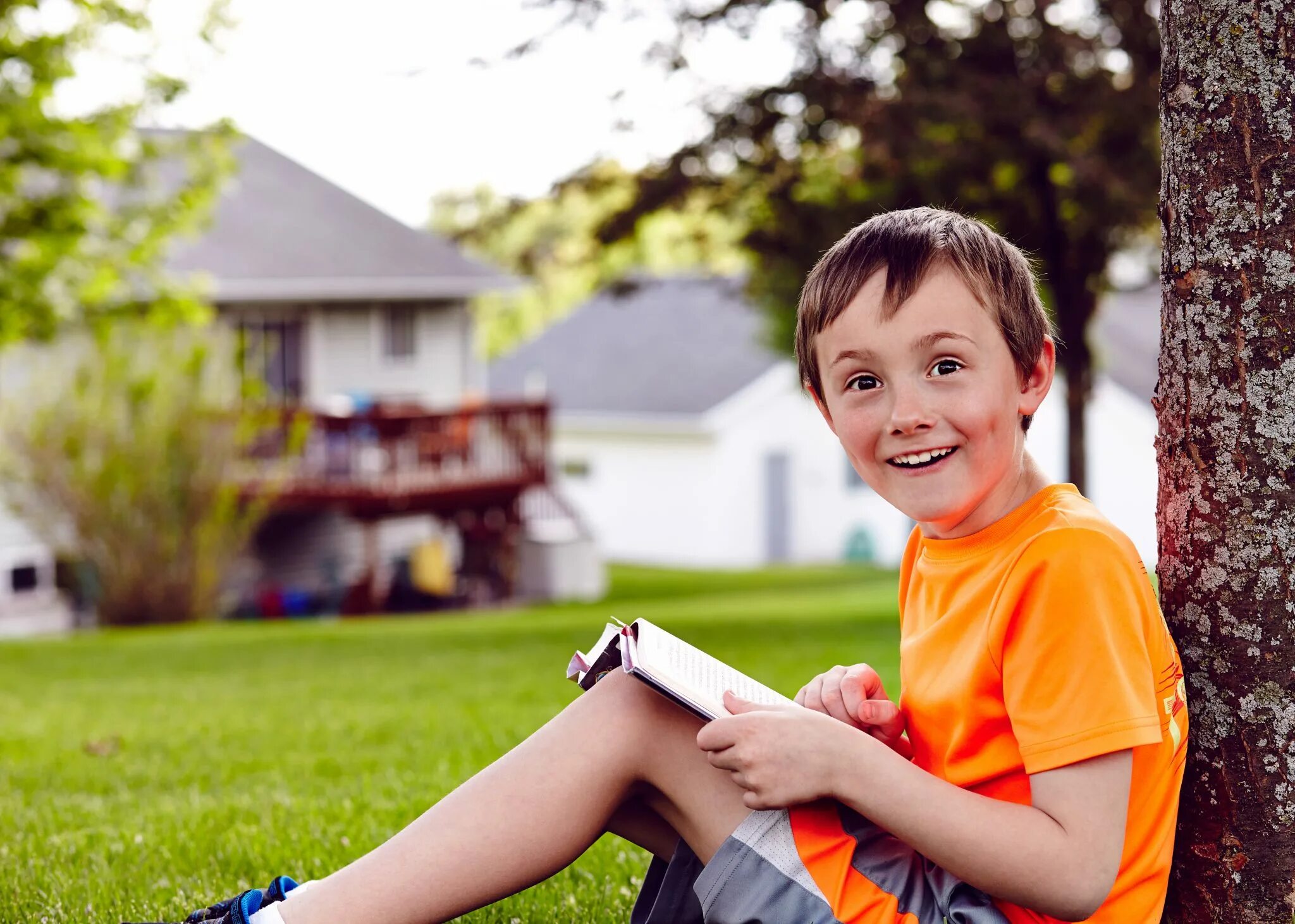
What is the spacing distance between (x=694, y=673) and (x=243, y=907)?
80 cm

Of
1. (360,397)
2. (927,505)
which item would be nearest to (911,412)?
(927,505)

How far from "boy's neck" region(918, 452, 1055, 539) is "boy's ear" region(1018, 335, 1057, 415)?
0.28 ft

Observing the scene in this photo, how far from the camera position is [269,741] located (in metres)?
5.72

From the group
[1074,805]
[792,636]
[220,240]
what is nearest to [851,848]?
[1074,805]

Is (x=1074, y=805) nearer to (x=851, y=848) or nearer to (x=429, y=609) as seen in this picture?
(x=851, y=848)

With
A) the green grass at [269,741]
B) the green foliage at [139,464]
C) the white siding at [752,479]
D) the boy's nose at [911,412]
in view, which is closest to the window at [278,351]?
the green foliage at [139,464]

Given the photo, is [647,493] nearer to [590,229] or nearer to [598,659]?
[590,229]

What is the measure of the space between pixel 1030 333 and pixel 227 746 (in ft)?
14.5

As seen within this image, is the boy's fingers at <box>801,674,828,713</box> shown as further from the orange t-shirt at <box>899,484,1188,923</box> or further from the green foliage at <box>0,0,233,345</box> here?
the green foliage at <box>0,0,233,345</box>

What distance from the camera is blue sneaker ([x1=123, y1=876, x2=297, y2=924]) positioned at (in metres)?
2.14

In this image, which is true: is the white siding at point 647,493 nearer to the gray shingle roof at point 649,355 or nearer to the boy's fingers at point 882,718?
the gray shingle roof at point 649,355

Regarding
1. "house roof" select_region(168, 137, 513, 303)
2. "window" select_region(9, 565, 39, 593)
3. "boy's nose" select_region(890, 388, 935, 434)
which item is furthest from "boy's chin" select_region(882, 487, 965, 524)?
"window" select_region(9, 565, 39, 593)

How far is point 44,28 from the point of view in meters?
11.4

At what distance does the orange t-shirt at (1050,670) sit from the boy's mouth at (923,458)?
140mm
